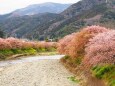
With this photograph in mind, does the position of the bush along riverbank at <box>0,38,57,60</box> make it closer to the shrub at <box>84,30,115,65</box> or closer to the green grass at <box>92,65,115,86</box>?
the shrub at <box>84,30,115,65</box>

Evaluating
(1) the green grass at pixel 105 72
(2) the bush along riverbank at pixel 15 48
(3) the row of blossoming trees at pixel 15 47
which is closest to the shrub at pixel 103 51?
(1) the green grass at pixel 105 72

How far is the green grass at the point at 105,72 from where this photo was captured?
745 inches

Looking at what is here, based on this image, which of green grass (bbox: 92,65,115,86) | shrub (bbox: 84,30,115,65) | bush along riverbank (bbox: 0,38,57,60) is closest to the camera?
green grass (bbox: 92,65,115,86)

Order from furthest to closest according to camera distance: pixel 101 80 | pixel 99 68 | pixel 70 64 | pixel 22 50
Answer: pixel 22 50
pixel 70 64
pixel 99 68
pixel 101 80

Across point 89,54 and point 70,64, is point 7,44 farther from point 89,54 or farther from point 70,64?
point 89,54

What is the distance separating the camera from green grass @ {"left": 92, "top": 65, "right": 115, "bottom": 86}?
18.9m

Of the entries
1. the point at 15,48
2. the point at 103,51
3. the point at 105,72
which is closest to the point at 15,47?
the point at 15,48

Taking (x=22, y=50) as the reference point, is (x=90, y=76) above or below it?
above

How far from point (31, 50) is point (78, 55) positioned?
34999 millimetres

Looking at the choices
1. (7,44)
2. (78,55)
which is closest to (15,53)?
(7,44)

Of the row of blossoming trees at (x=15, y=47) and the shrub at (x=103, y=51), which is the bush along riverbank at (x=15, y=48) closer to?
the row of blossoming trees at (x=15, y=47)

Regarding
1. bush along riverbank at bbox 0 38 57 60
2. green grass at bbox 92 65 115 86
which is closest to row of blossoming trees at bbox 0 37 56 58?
bush along riverbank at bbox 0 38 57 60

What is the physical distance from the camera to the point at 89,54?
76.8ft

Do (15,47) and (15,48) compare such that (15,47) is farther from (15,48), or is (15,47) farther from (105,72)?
(105,72)
